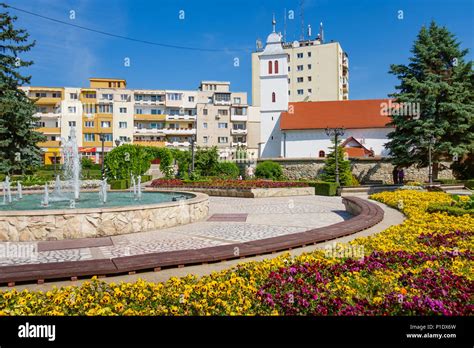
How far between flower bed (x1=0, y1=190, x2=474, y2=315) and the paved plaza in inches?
132

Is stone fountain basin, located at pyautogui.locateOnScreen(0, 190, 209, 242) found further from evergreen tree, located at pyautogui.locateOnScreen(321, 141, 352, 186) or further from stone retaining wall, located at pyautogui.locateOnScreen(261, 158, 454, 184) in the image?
stone retaining wall, located at pyautogui.locateOnScreen(261, 158, 454, 184)

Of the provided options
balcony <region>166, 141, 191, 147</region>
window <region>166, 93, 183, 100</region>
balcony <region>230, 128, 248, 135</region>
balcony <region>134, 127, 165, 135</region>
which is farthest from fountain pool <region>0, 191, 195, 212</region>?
window <region>166, 93, 183, 100</region>

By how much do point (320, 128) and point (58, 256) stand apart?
45.8 meters

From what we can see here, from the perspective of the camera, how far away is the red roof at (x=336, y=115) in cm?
4948

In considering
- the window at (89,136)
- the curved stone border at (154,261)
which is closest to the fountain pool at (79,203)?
the curved stone border at (154,261)

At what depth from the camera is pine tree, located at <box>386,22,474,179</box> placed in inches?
1050

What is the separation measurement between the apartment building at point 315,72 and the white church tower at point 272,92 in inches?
590

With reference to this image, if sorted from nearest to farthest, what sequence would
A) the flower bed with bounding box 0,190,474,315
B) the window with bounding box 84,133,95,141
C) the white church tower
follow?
the flower bed with bounding box 0,190,474,315
the white church tower
the window with bounding box 84,133,95,141

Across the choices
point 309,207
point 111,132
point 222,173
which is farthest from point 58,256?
point 111,132

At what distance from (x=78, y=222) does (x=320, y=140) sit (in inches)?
1737

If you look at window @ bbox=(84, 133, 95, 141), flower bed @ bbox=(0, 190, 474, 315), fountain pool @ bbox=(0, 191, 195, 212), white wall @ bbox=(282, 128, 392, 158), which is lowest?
flower bed @ bbox=(0, 190, 474, 315)

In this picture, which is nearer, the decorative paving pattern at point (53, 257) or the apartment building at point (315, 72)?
the decorative paving pattern at point (53, 257)

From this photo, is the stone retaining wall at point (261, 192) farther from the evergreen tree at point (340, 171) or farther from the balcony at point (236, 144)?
the balcony at point (236, 144)
